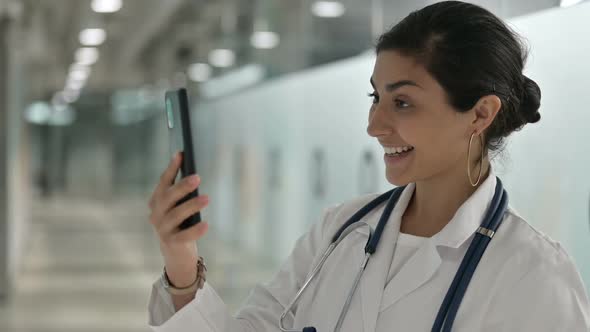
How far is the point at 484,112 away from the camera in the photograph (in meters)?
1.77

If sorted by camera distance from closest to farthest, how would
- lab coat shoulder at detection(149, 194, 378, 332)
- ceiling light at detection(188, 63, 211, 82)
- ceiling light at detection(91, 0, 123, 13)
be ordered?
lab coat shoulder at detection(149, 194, 378, 332)
ceiling light at detection(188, 63, 211, 82)
ceiling light at detection(91, 0, 123, 13)

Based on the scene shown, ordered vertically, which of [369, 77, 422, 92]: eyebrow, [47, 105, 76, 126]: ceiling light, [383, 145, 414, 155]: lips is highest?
[47, 105, 76, 126]: ceiling light

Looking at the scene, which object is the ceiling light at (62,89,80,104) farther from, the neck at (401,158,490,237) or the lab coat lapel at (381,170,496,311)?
the lab coat lapel at (381,170,496,311)

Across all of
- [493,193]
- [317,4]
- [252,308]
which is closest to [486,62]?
[493,193]

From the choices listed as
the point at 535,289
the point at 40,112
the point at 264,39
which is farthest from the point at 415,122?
the point at 40,112

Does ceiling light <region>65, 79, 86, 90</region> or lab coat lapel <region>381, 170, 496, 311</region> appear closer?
lab coat lapel <region>381, 170, 496, 311</region>

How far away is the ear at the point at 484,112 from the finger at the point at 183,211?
24.6 inches

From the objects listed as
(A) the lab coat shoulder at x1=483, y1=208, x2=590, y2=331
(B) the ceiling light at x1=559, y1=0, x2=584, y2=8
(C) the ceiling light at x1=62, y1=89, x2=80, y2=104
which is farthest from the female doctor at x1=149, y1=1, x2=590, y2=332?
(C) the ceiling light at x1=62, y1=89, x2=80, y2=104

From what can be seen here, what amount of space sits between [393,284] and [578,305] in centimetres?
40

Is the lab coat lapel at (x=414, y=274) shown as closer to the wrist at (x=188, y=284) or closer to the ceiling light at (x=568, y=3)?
the wrist at (x=188, y=284)

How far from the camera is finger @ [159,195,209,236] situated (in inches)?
61.5

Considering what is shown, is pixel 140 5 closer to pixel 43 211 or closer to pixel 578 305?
pixel 578 305

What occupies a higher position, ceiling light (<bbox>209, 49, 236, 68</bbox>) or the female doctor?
Result: ceiling light (<bbox>209, 49, 236, 68</bbox>)

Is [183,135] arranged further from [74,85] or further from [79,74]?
[74,85]
